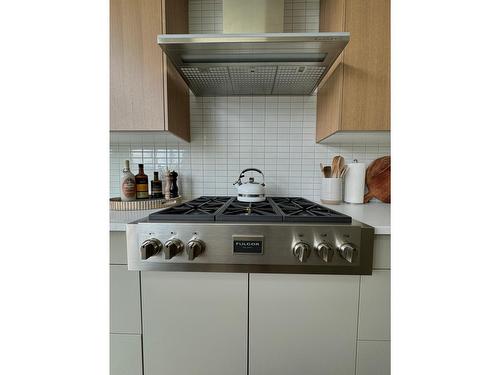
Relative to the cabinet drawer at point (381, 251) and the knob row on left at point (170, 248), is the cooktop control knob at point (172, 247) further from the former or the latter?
the cabinet drawer at point (381, 251)

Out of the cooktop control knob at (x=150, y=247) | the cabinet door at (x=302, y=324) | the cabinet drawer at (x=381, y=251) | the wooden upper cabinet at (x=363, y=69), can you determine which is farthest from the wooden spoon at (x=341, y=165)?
the cooktop control knob at (x=150, y=247)

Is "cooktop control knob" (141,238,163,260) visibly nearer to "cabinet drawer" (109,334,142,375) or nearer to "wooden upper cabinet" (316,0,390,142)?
"cabinet drawer" (109,334,142,375)

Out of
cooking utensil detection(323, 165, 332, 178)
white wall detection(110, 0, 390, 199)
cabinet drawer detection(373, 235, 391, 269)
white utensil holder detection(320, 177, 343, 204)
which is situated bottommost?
cabinet drawer detection(373, 235, 391, 269)

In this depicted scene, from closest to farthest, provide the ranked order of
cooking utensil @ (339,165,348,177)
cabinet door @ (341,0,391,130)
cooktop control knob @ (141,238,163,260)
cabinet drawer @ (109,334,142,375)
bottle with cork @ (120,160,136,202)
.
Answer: cooktop control knob @ (141,238,163,260) < cabinet drawer @ (109,334,142,375) < cabinet door @ (341,0,391,130) < bottle with cork @ (120,160,136,202) < cooking utensil @ (339,165,348,177)

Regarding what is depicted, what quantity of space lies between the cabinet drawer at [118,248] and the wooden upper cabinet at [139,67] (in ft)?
1.59

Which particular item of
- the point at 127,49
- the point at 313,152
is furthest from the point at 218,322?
the point at 127,49

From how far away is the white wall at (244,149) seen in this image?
49.8 inches

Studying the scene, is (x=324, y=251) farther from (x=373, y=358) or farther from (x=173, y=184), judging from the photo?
(x=173, y=184)

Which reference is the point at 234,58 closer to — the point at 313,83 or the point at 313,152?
the point at 313,83

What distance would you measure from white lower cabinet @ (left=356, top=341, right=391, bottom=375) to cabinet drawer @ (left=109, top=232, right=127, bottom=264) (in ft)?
2.99

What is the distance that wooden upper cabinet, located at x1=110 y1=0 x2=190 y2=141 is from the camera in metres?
0.87

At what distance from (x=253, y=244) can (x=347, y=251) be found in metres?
0.30

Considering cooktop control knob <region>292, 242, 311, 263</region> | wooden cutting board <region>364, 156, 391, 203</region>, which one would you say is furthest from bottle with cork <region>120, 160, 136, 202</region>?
wooden cutting board <region>364, 156, 391, 203</region>

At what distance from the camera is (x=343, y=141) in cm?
121
